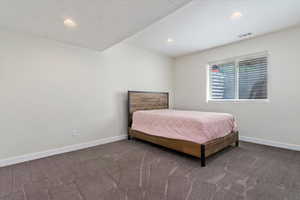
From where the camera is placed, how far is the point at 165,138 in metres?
2.86

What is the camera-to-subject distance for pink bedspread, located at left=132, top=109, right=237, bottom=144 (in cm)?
235

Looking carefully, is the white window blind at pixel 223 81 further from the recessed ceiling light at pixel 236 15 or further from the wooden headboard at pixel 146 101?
the recessed ceiling light at pixel 236 15

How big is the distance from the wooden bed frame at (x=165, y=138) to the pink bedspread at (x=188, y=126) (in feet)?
0.27

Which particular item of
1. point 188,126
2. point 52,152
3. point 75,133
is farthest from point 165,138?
point 52,152

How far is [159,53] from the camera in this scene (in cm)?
462

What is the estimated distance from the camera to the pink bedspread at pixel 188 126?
2.35 m

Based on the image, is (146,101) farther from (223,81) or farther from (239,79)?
(239,79)

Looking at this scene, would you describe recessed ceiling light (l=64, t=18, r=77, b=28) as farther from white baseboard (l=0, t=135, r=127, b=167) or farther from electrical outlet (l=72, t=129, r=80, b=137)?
white baseboard (l=0, t=135, r=127, b=167)

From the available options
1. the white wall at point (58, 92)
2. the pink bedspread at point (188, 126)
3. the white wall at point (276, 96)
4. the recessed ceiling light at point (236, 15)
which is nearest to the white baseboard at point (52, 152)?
the white wall at point (58, 92)

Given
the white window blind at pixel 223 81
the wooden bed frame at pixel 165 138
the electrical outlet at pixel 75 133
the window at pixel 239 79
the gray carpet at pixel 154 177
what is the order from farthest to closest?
the white window blind at pixel 223 81 < the window at pixel 239 79 < the electrical outlet at pixel 75 133 < the wooden bed frame at pixel 165 138 < the gray carpet at pixel 154 177

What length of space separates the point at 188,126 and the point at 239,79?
7.83ft

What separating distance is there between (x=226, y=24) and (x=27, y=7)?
126 inches

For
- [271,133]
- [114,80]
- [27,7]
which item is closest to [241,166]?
[271,133]

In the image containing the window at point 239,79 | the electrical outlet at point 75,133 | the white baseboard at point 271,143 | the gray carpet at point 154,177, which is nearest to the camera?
the gray carpet at point 154,177
